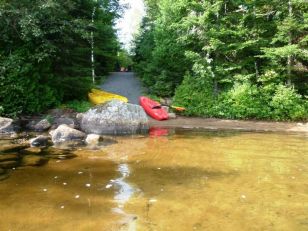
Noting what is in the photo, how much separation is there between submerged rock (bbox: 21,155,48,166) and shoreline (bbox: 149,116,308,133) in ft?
20.7

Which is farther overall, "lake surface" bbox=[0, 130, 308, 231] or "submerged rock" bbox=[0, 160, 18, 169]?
"submerged rock" bbox=[0, 160, 18, 169]

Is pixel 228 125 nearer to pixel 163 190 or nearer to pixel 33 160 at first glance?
pixel 33 160

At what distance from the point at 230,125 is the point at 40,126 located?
6.96 metres

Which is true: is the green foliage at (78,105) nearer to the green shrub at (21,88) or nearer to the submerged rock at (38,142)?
the green shrub at (21,88)

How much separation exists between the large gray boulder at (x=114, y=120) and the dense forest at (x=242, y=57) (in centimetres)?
366

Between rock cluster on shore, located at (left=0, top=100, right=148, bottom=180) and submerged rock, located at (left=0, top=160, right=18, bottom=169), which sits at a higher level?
rock cluster on shore, located at (left=0, top=100, right=148, bottom=180)

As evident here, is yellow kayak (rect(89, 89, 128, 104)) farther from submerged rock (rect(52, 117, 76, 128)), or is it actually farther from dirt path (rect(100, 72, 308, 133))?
submerged rock (rect(52, 117, 76, 128))

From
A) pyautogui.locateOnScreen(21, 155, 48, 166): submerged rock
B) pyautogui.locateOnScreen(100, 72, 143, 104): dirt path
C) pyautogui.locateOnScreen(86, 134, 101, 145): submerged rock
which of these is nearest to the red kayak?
pyautogui.locateOnScreen(100, 72, 143, 104): dirt path

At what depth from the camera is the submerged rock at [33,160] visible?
797 cm

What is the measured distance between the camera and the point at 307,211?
527 centimetres

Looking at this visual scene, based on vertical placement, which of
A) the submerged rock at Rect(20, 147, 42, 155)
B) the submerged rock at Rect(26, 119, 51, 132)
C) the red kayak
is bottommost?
the submerged rock at Rect(20, 147, 42, 155)

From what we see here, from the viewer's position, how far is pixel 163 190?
6215 millimetres

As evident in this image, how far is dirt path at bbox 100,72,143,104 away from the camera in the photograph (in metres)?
19.3

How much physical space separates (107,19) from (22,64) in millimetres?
11784
